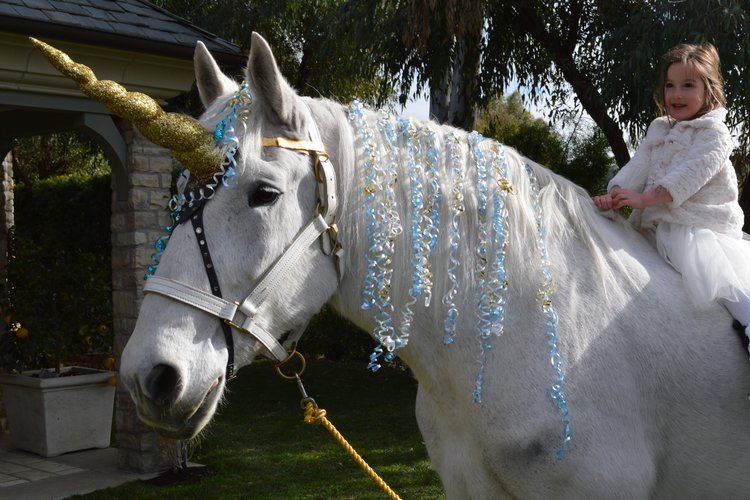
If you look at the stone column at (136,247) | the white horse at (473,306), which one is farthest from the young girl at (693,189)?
the stone column at (136,247)

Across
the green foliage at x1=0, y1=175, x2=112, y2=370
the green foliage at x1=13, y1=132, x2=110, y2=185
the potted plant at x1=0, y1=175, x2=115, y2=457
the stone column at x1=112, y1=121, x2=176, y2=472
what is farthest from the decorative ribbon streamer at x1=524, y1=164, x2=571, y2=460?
the green foliage at x1=13, y1=132, x2=110, y2=185

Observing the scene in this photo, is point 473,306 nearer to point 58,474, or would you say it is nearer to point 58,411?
point 58,474

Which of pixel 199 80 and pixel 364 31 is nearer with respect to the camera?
pixel 199 80

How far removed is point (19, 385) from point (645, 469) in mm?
6170

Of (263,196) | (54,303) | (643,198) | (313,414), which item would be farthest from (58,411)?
(643,198)

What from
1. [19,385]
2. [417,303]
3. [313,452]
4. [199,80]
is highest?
[199,80]

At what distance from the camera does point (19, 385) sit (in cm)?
639

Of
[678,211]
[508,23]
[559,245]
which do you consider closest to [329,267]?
[559,245]

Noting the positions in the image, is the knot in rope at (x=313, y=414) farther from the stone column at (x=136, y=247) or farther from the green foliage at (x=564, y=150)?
the green foliage at (x=564, y=150)

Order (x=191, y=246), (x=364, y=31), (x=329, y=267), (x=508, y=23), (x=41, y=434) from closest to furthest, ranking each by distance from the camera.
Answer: (x=191, y=246) → (x=329, y=267) → (x=41, y=434) → (x=364, y=31) → (x=508, y=23)

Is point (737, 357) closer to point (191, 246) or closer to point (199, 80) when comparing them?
point (191, 246)

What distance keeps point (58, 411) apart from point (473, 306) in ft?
18.6

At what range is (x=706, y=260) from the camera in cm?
197

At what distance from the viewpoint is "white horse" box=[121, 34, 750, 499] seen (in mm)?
1635
